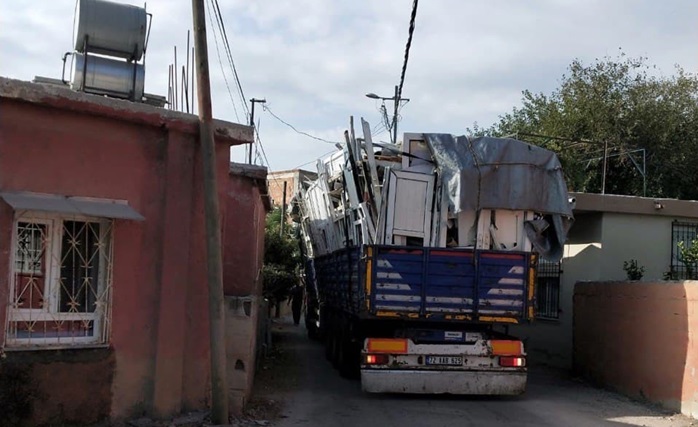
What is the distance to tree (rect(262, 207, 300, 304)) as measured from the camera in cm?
2141

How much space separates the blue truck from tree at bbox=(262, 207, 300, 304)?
9.47 m

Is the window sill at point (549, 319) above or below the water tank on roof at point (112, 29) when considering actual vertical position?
below

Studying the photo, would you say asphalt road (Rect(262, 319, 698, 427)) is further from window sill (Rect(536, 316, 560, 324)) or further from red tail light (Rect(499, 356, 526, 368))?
window sill (Rect(536, 316, 560, 324))

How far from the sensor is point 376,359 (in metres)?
10.6

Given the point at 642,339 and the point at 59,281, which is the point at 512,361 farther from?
the point at 59,281

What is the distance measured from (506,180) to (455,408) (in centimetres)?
334

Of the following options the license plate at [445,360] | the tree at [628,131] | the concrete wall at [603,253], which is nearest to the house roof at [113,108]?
the license plate at [445,360]

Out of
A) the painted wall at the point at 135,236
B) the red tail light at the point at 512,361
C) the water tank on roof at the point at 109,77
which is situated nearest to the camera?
the painted wall at the point at 135,236

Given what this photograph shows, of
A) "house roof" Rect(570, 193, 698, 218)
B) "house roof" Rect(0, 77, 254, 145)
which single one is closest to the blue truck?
"house roof" Rect(0, 77, 254, 145)

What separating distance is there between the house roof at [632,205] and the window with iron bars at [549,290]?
1717mm

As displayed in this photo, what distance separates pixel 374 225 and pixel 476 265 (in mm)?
1710

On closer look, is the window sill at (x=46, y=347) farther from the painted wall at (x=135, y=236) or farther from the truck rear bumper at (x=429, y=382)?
the truck rear bumper at (x=429, y=382)

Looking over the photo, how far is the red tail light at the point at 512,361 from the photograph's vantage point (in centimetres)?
1071

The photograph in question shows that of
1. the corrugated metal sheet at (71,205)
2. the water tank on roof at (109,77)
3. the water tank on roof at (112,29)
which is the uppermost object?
the water tank on roof at (112,29)
